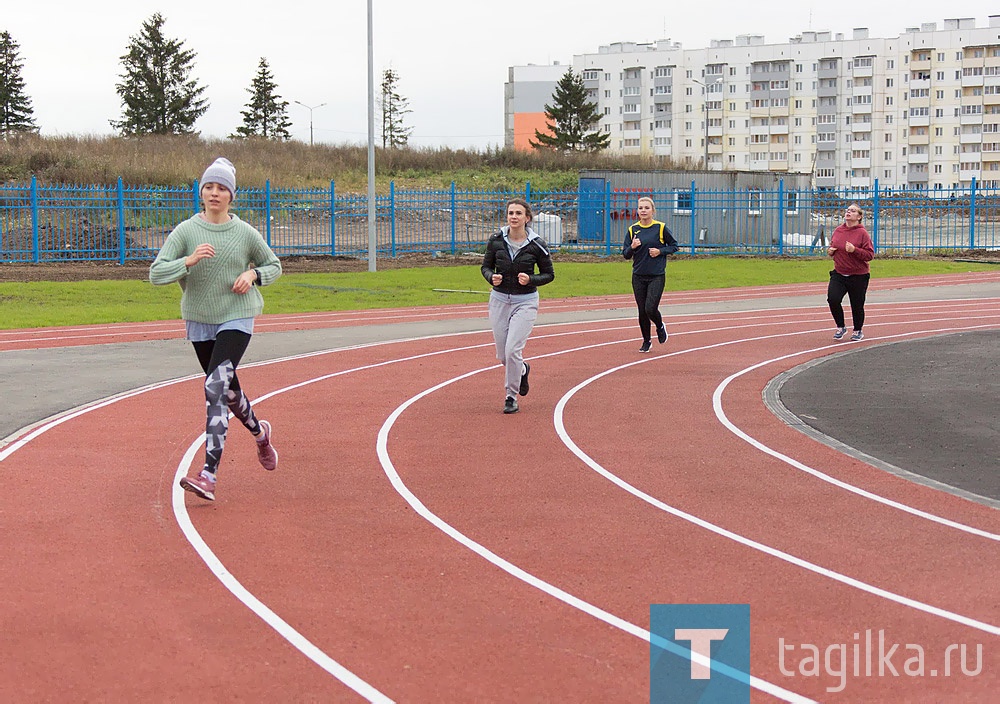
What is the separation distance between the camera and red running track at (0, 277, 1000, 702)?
15.3ft

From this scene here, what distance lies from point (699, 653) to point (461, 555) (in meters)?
1.77

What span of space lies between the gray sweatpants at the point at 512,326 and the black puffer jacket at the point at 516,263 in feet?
0.30

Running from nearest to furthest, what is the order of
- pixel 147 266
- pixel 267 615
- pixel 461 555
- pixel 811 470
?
pixel 267 615, pixel 461 555, pixel 811 470, pixel 147 266

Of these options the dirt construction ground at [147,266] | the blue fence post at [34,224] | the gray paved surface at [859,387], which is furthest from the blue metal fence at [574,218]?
the gray paved surface at [859,387]

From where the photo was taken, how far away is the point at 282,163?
5422 cm

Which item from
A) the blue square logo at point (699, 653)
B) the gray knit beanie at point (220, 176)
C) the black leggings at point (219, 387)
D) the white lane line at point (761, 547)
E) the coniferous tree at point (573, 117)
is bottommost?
the blue square logo at point (699, 653)

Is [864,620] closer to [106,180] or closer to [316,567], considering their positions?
[316,567]

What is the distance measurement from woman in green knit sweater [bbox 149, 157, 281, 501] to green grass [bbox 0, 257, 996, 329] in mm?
12394

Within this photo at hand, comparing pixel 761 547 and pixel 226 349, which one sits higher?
pixel 226 349

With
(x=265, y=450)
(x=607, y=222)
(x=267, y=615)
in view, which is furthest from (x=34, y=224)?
(x=267, y=615)

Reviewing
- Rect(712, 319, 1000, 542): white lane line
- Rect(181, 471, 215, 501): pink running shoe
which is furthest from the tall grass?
Rect(181, 471, 215, 501): pink running shoe

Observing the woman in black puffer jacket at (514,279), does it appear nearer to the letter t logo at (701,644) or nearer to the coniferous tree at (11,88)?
the letter t logo at (701,644)

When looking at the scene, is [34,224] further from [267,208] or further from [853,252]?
[853,252]

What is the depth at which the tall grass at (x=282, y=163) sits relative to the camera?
151ft
